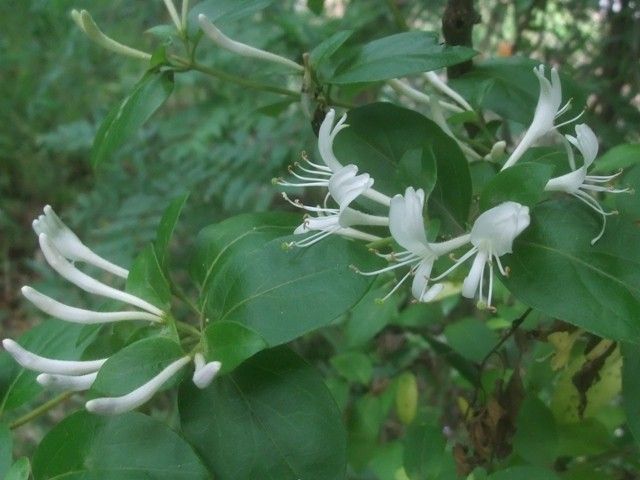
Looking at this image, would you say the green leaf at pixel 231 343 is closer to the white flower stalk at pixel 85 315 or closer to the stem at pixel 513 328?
the white flower stalk at pixel 85 315

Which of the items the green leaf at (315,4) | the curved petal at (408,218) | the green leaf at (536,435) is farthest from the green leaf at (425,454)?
the green leaf at (315,4)

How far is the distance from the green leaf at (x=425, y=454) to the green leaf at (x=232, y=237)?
25 centimetres

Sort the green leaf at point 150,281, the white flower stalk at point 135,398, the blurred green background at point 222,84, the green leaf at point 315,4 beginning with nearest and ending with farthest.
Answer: the white flower stalk at point 135,398, the green leaf at point 150,281, the green leaf at point 315,4, the blurred green background at point 222,84

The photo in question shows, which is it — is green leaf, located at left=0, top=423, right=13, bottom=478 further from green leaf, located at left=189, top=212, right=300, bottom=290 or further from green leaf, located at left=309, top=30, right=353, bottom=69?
green leaf, located at left=309, top=30, right=353, bottom=69

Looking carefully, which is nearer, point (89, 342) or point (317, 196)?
point (89, 342)

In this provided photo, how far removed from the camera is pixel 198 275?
1.82 ft

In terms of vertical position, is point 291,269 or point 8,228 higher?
point 291,269

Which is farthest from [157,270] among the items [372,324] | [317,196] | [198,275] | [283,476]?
[317,196]

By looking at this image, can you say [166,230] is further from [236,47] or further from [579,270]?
[579,270]

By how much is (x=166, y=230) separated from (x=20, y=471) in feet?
0.59

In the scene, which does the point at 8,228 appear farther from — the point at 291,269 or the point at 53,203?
the point at 291,269

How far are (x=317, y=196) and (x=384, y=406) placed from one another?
0.67 m

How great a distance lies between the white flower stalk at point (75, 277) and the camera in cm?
48

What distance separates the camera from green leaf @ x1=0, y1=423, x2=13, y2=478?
51cm
